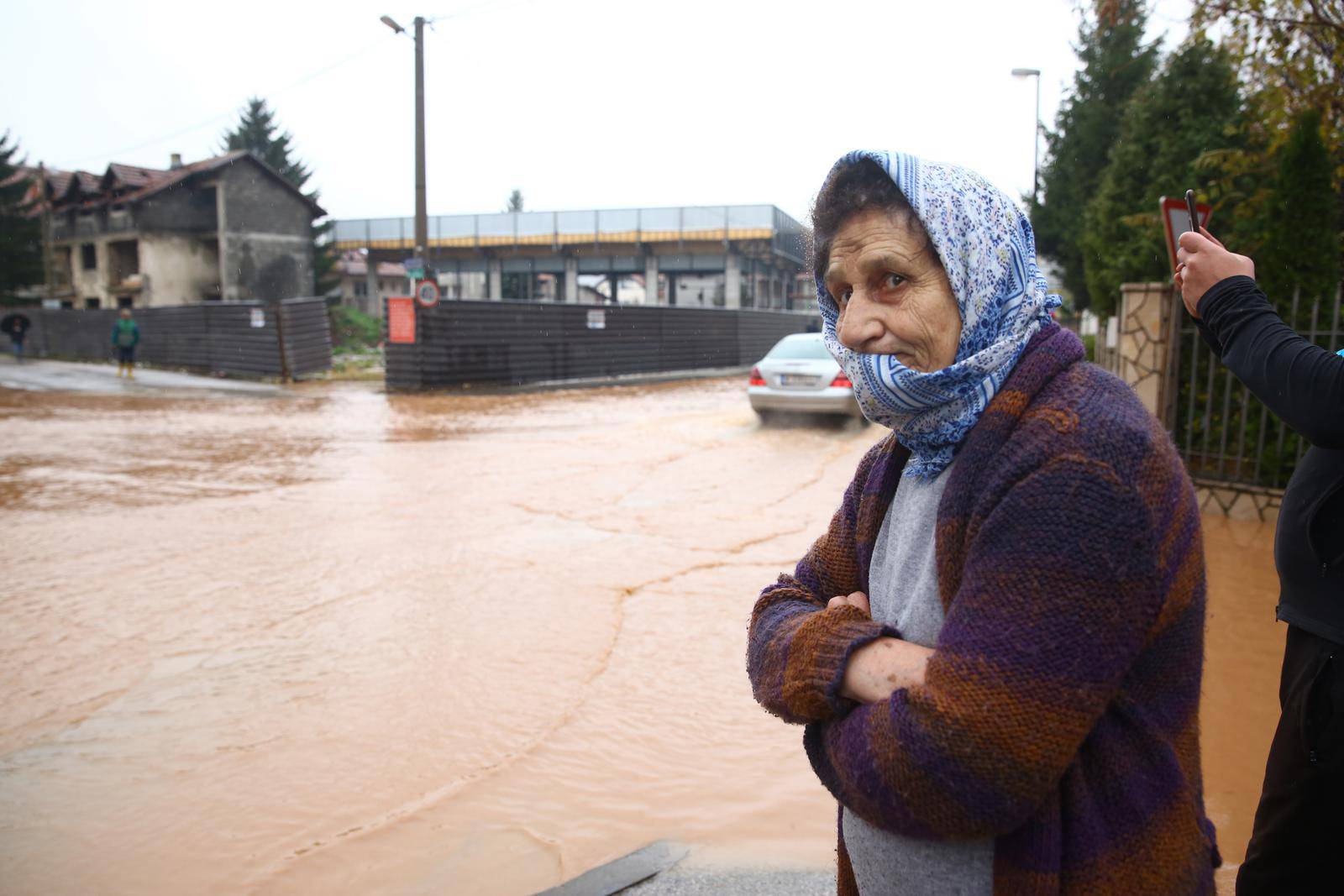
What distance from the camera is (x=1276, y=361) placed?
1.85 meters

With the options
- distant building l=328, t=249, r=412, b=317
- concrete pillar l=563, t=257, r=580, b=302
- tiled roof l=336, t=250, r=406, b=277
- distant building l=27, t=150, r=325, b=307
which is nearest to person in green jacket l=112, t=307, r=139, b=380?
distant building l=27, t=150, r=325, b=307

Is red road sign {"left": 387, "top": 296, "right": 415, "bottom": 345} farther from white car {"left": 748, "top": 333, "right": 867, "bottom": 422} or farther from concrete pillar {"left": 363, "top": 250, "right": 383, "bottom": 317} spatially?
concrete pillar {"left": 363, "top": 250, "right": 383, "bottom": 317}

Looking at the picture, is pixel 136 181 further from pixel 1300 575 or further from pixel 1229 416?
pixel 1300 575

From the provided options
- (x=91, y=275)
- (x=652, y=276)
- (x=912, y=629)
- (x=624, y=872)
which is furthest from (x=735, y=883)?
(x=91, y=275)

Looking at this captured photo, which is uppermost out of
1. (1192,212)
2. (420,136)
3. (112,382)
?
(420,136)

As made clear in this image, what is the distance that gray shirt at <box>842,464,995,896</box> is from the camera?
4.24 ft

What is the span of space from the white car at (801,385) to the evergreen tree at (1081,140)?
11.8 m

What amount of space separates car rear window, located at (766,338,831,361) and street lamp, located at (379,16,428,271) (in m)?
8.56

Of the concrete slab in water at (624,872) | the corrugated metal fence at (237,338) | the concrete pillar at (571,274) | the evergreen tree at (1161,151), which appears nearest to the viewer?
the concrete slab in water at (624,872)

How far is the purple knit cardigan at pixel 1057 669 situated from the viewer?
1120 millimetres

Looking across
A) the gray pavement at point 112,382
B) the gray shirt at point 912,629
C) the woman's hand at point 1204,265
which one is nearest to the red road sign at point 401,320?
the gray pavement at point 112,382

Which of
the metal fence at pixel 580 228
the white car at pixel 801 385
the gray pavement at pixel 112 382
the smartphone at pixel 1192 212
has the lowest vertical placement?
the gray pavement at pixel 112 382

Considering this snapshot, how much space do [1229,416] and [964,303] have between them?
706cm

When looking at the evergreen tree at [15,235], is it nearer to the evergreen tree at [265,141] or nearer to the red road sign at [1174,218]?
the evergreen tree at [265,141]
